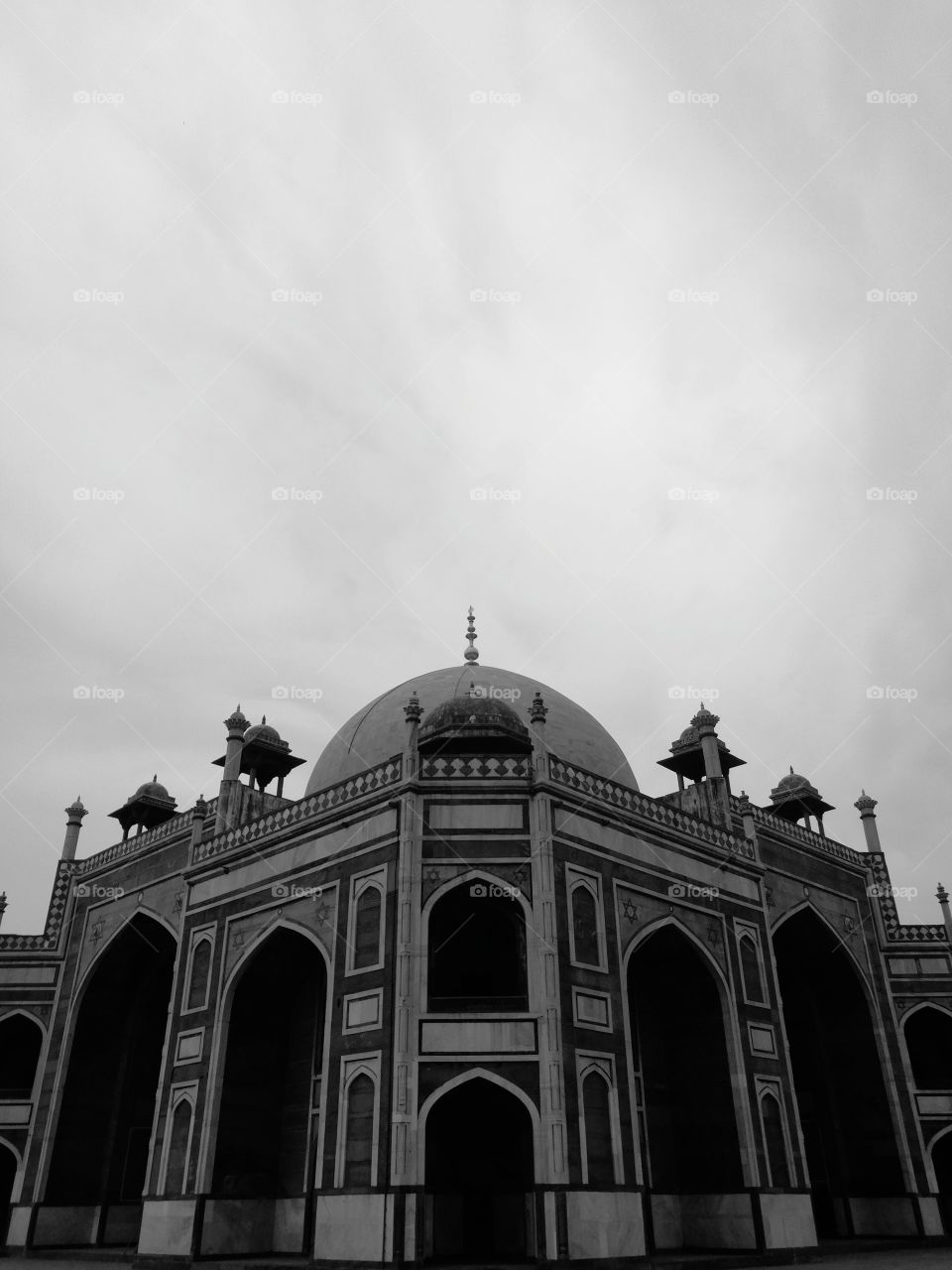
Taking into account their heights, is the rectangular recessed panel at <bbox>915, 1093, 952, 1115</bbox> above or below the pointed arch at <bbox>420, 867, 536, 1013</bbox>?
below

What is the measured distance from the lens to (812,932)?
29.0 m

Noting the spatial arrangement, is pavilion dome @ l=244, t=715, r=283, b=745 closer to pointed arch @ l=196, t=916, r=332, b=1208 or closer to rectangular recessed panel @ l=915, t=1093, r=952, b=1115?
pointed arch @ l=196, t=916, r=332, b=1208

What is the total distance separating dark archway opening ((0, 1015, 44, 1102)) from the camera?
101ft

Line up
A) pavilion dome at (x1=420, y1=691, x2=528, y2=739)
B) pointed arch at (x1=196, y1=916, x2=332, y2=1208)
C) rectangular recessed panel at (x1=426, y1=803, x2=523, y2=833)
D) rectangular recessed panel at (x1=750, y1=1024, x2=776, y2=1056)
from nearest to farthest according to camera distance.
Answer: rectangular recessed panel at (x1=426, y1=803, x2=523, y2=833)
pointed arch at (x1=196, y1=916, x2=332, y2=1208)
rectangular recessed panel at (x1=750, y1=1024, x2=776, y2=1056)
pavilion dome at (x1=420, y1=691, x2=528, y2=739)

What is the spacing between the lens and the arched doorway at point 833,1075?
90.4 feet

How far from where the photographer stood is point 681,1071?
74.8 ft

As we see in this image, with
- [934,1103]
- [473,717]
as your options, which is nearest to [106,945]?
[473,717]

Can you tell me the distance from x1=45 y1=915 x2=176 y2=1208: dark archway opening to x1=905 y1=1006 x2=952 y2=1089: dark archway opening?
2242 cm

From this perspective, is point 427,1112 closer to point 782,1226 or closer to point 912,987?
point 782,1226

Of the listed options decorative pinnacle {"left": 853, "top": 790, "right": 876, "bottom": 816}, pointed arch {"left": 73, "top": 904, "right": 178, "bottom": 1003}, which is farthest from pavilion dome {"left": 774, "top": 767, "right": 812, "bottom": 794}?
pointed arch {"left": 73, "top": 904, "right": 178, "bottom": 1003}

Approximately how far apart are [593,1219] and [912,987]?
16813mm

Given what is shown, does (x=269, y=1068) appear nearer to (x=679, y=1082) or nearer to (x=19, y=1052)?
(x=679, y=1082)

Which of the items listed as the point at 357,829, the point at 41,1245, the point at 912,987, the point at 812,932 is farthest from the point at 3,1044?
the point at 912,987

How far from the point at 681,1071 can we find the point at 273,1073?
9297 mm
